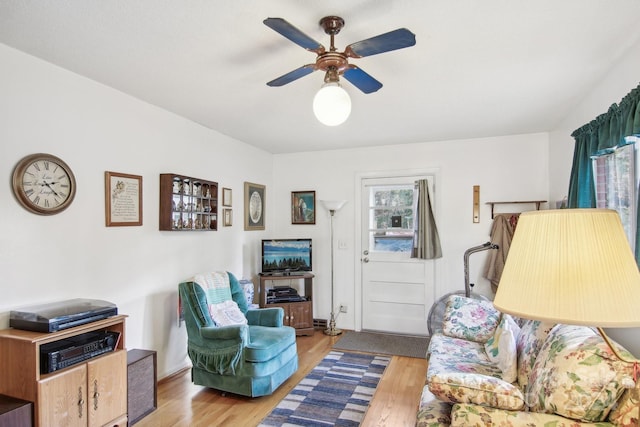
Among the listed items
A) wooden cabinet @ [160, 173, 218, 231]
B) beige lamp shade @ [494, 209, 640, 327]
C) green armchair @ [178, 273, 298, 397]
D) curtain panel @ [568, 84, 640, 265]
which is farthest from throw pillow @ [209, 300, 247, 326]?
curtain panel @ [568, 84, 640, 265]

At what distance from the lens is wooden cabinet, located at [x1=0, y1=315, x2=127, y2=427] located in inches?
75.7

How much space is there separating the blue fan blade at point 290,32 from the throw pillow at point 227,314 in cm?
232

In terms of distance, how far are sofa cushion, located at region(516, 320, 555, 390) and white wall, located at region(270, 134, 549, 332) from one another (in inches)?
79.8

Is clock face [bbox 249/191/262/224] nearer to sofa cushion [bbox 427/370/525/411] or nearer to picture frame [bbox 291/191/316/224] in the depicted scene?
picture frame [bbox 291/191/316/224]

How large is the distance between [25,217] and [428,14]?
8.20 feet

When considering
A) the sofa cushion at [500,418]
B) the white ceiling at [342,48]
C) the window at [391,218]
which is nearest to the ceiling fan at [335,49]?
the white ceiling at [342,48]

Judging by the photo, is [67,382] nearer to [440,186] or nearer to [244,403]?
[244,403]

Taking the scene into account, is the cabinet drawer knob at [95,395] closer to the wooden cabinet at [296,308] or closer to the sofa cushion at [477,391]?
the sofa cushion at [477,391]

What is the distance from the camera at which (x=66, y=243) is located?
241 centimetres

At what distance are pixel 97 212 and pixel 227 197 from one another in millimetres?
1599

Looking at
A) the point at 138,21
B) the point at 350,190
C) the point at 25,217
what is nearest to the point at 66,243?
the point at 25,217

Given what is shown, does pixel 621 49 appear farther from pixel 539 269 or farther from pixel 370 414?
pixel 370 414

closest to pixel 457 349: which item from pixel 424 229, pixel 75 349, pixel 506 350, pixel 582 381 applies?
pixel 506 350

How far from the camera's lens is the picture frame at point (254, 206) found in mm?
4500
